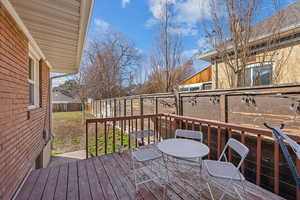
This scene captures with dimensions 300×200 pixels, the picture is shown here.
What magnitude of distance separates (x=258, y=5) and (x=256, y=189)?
3.60 meters

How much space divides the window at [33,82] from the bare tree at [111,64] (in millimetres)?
10254

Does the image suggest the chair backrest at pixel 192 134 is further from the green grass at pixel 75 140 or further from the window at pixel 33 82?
the green grass at pixel 75 140

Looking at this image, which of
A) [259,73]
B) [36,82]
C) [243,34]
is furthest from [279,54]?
[36,82]

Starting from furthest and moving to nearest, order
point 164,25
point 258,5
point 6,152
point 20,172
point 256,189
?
point 164,25 → point 258,5 → point 20,172 → point 256,189 → point 6,152

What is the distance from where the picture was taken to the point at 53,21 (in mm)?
2305

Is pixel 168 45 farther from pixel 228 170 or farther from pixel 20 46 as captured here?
pixel 228 170

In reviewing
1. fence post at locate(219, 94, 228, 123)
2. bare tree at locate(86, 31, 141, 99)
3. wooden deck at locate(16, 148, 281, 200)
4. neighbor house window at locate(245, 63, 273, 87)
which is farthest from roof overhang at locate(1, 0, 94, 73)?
bare tree at locate(86, 31, 141, 99)

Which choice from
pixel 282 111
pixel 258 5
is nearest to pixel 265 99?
pixel 282 111

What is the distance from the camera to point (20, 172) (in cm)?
217

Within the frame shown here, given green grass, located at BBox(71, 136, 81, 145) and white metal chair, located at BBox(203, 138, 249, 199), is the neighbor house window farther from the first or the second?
green grass, located at BBox(71, 136, 81, 145)

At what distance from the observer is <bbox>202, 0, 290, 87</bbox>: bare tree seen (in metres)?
3.02

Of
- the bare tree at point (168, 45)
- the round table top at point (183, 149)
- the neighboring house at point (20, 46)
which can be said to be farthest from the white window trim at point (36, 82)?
the bare tree at point (168, 45)

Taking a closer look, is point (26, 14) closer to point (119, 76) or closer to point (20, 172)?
point (20, 172)

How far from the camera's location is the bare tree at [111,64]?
14891 mm
